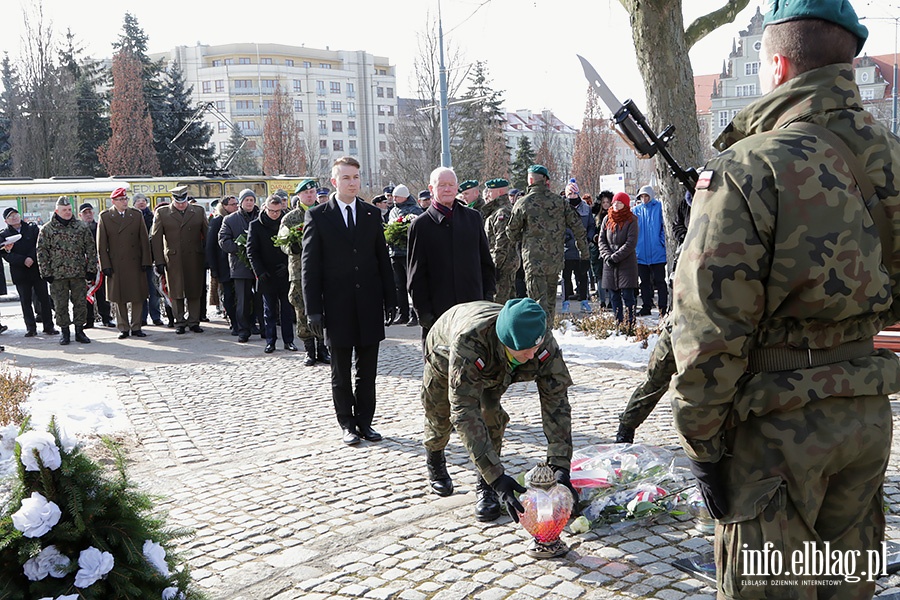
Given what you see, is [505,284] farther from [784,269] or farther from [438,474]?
[784,269]

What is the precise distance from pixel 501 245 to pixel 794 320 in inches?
362

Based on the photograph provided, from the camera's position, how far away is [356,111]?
104125mm

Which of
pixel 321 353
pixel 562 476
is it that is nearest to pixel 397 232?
pixel 321 353

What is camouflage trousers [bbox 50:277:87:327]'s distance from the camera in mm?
12719

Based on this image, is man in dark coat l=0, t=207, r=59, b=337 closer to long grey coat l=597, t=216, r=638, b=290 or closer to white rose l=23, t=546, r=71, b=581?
long grey coat l=597, t=216, r=638, b=290

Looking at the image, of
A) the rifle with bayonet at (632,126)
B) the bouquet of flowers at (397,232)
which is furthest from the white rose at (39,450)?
the bouquet of flowers at (397,232)

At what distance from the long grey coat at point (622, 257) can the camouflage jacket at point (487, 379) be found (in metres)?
7.18

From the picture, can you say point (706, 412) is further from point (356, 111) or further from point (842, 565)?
point (356, 111)

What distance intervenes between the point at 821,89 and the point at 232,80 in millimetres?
100282

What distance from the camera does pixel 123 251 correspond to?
12.9 m

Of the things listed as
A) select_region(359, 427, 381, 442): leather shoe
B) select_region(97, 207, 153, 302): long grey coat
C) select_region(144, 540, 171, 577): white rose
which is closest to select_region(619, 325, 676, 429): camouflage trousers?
select_region(359, 427, 381, 442): leather shoe

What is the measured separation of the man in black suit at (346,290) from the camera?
686 centimetres

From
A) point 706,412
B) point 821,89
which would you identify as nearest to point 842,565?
point 706,412

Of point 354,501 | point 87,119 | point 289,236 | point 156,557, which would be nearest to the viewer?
point 156,557
